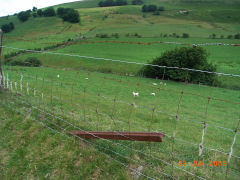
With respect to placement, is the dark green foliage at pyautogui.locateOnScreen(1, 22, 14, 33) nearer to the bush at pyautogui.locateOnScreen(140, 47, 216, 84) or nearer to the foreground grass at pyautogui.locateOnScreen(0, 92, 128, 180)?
the bush at pyautogui.locateOnScreen(140, 47, 216, 84)

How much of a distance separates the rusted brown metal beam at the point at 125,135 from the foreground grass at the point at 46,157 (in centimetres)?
19

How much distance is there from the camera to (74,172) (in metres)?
3.55

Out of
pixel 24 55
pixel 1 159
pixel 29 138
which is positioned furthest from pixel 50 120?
pixel 24 55

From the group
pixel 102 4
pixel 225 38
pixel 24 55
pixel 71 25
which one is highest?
pixel 102 4

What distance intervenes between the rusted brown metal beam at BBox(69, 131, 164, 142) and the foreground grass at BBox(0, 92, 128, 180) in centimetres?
19

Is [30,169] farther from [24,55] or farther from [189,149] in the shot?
[24,55]

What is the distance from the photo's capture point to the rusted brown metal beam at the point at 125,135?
11.1ft

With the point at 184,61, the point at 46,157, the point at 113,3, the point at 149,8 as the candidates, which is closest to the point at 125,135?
the point at 46,157

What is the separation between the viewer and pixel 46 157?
13.1 feet

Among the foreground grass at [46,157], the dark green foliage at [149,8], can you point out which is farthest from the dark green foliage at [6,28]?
the foreground grass at [46,157]

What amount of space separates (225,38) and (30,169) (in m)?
55.9

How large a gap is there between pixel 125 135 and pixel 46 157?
5.70ft
